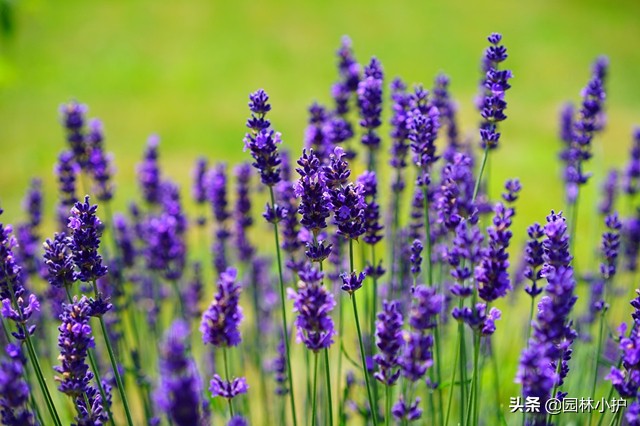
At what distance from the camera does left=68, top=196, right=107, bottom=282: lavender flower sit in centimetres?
227

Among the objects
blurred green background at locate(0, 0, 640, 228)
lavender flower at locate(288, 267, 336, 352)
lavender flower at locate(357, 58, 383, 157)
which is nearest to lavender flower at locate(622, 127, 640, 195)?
lavender flower at locate(357, 58, 383, 157)

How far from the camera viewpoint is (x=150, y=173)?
170 inches

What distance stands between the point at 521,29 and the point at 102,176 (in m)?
12.1

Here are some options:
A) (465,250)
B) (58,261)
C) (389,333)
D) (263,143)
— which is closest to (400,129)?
(263,143)

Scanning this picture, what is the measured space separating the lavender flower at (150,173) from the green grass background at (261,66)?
533 cm

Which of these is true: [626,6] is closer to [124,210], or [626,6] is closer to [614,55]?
[614,55]

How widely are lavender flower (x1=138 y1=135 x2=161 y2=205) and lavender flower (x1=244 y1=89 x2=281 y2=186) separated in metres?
1.96

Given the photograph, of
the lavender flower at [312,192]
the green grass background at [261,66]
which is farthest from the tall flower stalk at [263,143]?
the green grass background at [261,66]

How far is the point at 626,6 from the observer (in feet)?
49.4

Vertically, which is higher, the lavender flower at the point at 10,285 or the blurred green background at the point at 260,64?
the blurred green background at the point at 260,64

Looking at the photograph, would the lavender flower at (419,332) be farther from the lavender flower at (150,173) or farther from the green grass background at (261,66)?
the green grass background at (261,66)

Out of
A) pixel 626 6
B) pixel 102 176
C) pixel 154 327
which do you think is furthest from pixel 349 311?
pixel 626 6

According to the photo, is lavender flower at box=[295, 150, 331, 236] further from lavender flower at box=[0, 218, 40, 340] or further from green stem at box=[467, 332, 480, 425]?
lavender flower at box=[0, 218, 40, 340]

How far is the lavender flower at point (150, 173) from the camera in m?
4.26
